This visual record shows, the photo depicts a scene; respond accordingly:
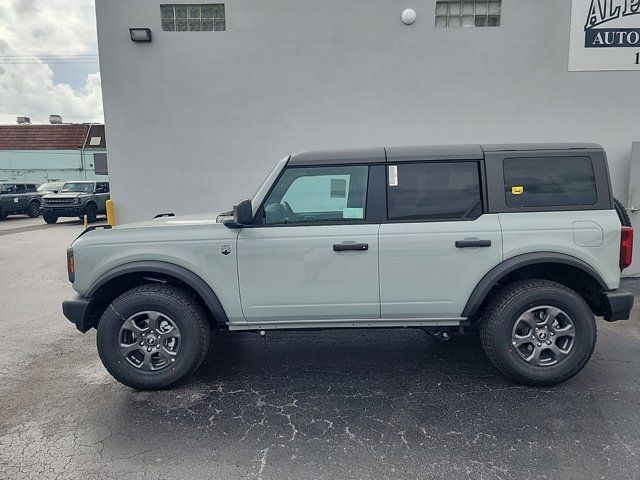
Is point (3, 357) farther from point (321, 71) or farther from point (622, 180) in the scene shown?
point (622, 180)

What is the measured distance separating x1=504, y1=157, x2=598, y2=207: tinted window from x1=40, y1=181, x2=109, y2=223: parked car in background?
1615cm

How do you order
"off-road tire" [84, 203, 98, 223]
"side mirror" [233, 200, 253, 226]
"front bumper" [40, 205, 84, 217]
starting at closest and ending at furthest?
1. "side mirror" [233, 200, 253, 226]
2. "front bumper" [40, 205, 84, 217]
3. "off-road tire" [84, 203, 98, 223]

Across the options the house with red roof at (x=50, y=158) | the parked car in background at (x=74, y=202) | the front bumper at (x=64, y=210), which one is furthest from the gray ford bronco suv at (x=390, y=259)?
the house with red roof at (x=50, y=158)

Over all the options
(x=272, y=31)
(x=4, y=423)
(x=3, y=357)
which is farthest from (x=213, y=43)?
(x=4, y=423)

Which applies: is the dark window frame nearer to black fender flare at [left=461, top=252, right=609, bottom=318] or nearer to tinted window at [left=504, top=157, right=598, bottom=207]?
tinted window at [left=504, top=157, right=598, bottom=207]

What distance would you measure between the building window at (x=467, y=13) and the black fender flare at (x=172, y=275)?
5.72 metres

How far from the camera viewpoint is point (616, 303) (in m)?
3.57

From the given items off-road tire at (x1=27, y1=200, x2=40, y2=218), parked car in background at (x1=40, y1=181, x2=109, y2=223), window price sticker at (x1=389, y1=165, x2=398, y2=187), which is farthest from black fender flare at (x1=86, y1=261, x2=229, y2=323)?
off-road tire at (x1=27, y1=200, x2=40, y2=218)

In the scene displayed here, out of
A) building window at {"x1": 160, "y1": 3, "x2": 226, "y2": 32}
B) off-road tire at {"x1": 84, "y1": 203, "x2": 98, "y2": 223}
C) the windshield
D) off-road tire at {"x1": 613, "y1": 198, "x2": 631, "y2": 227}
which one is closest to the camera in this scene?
off-road tire at {"x1": 613, "y1": 198, "x2": 631, "y2": 227}

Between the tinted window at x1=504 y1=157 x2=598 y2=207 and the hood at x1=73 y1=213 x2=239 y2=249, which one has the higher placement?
the tinted window at x1=504 y1=157 x2=598 y2=207

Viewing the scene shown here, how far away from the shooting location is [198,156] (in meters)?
7.31

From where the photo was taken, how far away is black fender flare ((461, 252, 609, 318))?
352 cm

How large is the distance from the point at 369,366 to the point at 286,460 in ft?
5.13

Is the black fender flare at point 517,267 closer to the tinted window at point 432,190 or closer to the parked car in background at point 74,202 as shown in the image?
the tinted window at point 432,190
